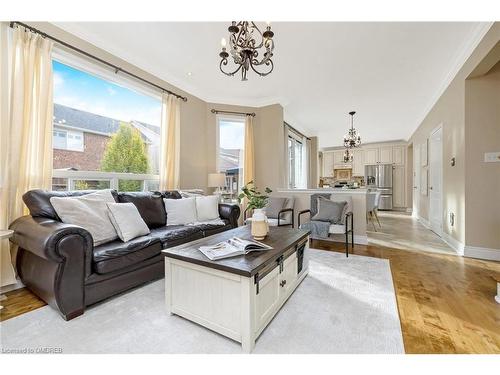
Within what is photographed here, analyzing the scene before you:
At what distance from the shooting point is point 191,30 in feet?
8.62

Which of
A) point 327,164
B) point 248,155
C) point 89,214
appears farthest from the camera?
point 327,164

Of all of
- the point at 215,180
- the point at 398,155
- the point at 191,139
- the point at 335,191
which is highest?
the point at 398,155

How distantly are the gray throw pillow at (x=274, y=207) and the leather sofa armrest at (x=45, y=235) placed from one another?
2.71 meters

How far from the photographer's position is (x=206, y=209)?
3.29 m

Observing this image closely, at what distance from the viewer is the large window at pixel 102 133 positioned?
263cm

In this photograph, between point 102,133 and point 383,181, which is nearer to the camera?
point 102,133

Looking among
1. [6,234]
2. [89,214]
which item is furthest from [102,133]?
[6,234]

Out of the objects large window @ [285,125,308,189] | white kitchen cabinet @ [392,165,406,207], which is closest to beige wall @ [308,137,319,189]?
large window @ [285,125,308,189]

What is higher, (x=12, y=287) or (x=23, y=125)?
(x=23, y=125)

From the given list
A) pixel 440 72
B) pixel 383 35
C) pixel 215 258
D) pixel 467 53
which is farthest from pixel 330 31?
pixel 215 258

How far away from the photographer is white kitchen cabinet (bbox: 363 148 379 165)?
862 cm

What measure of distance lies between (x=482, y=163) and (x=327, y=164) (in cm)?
677

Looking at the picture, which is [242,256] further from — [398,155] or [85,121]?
[398,155]

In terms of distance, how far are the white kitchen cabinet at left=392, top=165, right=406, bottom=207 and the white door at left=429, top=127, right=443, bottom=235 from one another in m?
3.52
